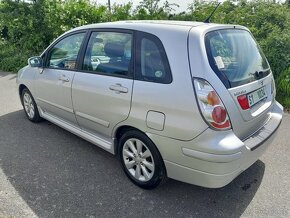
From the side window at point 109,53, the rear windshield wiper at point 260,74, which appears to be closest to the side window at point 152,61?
the side window at point 109,53

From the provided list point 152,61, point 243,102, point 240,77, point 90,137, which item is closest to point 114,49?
point 152,61

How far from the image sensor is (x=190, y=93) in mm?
2330

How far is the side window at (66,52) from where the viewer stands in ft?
11.5

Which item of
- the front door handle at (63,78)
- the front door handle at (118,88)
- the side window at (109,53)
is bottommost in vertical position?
the front door handle at (63,78)

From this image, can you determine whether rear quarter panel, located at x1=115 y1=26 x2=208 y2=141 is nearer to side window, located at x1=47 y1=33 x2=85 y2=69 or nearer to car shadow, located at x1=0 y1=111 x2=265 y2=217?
car shadow, located at x1=0 y1=111 x2=265 y2=217

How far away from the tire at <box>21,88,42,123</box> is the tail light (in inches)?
122

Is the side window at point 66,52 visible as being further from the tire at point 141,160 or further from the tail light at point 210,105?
the tail light at point 210,105

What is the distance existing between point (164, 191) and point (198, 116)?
1.00 m

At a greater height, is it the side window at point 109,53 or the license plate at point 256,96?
the side window at point 109,53

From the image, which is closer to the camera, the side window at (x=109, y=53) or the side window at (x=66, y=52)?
the side window at (x=109, y=53)

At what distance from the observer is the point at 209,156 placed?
2.30m

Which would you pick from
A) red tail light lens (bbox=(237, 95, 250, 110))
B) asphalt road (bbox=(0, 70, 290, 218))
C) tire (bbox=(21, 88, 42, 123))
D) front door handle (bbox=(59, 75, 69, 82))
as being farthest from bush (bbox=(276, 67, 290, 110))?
tire (bbox=(21, 88, 42, 123))

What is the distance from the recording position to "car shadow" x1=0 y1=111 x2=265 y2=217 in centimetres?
263

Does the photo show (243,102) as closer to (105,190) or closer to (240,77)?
(240,77)
